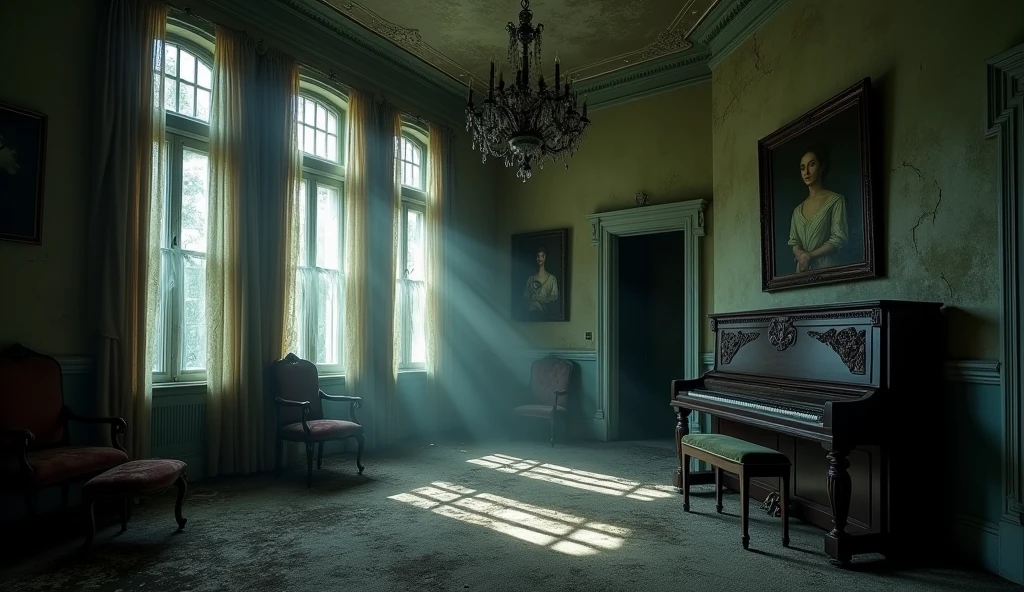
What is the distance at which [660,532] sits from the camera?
13.0 feet

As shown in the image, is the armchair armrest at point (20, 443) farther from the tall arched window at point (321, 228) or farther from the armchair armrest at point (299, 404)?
the tall arched window at point (321, 228)

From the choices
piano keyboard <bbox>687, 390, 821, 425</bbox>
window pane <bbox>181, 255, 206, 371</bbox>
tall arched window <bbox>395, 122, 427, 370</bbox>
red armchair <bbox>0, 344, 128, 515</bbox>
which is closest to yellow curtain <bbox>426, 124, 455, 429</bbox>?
tall arched window <bbox>395, 122, 427, 370</bbox>

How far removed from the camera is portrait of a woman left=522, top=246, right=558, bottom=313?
8.18 metres

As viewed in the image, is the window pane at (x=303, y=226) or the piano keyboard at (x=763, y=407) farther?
the window pane at (x=303, y=226)

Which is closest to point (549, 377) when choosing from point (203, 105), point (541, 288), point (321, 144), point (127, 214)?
point (541, 288)

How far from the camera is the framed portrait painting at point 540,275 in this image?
26.6 feet

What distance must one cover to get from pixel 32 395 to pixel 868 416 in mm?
5146

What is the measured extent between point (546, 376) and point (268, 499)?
13.2 feet

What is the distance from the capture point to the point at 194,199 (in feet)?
17.4

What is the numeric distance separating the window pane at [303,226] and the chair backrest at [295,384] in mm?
1057

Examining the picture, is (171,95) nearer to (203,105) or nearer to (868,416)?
(203,105)

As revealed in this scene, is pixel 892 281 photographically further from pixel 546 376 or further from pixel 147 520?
pixel 147 520

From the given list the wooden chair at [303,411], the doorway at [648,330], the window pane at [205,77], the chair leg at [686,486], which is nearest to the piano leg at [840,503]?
the chair leg at [686,486]

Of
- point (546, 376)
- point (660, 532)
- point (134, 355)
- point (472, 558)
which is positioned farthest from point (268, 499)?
point (546, 376)
